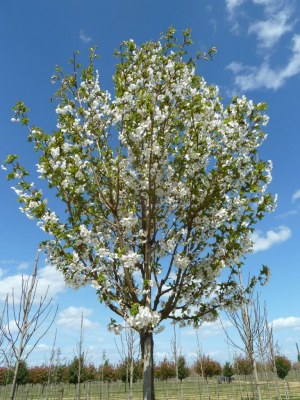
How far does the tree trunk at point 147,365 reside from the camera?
6072mm


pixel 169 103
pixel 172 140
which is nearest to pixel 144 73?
pixel 169 103

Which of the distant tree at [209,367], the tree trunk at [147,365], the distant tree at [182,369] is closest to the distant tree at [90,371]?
the distant tree at [182,369]

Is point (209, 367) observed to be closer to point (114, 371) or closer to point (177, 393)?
point (114, 371)

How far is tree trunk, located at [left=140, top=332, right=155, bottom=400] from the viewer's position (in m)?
6.07

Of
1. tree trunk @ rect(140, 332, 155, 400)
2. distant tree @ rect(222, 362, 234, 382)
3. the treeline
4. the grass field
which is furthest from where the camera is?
distant tree @ rect(222, 362, 234, 382)

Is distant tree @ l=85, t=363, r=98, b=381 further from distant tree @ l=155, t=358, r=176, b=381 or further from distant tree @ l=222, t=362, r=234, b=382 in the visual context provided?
distant tree @ l=222, t=362, r=234, b=382

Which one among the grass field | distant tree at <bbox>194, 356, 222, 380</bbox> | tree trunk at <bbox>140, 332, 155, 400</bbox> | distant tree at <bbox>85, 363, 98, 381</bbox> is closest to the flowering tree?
tree trunk at <bbox>140, 332, 155, 400</bbox>

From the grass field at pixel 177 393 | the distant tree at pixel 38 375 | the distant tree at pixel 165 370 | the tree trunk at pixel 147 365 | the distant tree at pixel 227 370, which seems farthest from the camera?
the distant tree at pixel 227 370

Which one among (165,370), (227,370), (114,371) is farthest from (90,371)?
(227,370)

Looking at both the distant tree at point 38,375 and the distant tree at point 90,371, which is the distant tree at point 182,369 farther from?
the distant tree at point 38,375

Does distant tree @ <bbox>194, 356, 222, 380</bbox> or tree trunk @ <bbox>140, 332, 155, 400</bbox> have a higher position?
distant tree @ <bbox>194, 356, 222, 380</bbox>

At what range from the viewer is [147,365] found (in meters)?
6.17

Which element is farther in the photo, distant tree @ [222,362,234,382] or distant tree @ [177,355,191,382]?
distant tree @ [222,362,234,382]

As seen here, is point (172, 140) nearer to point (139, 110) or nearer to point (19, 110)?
point (139, 110)
